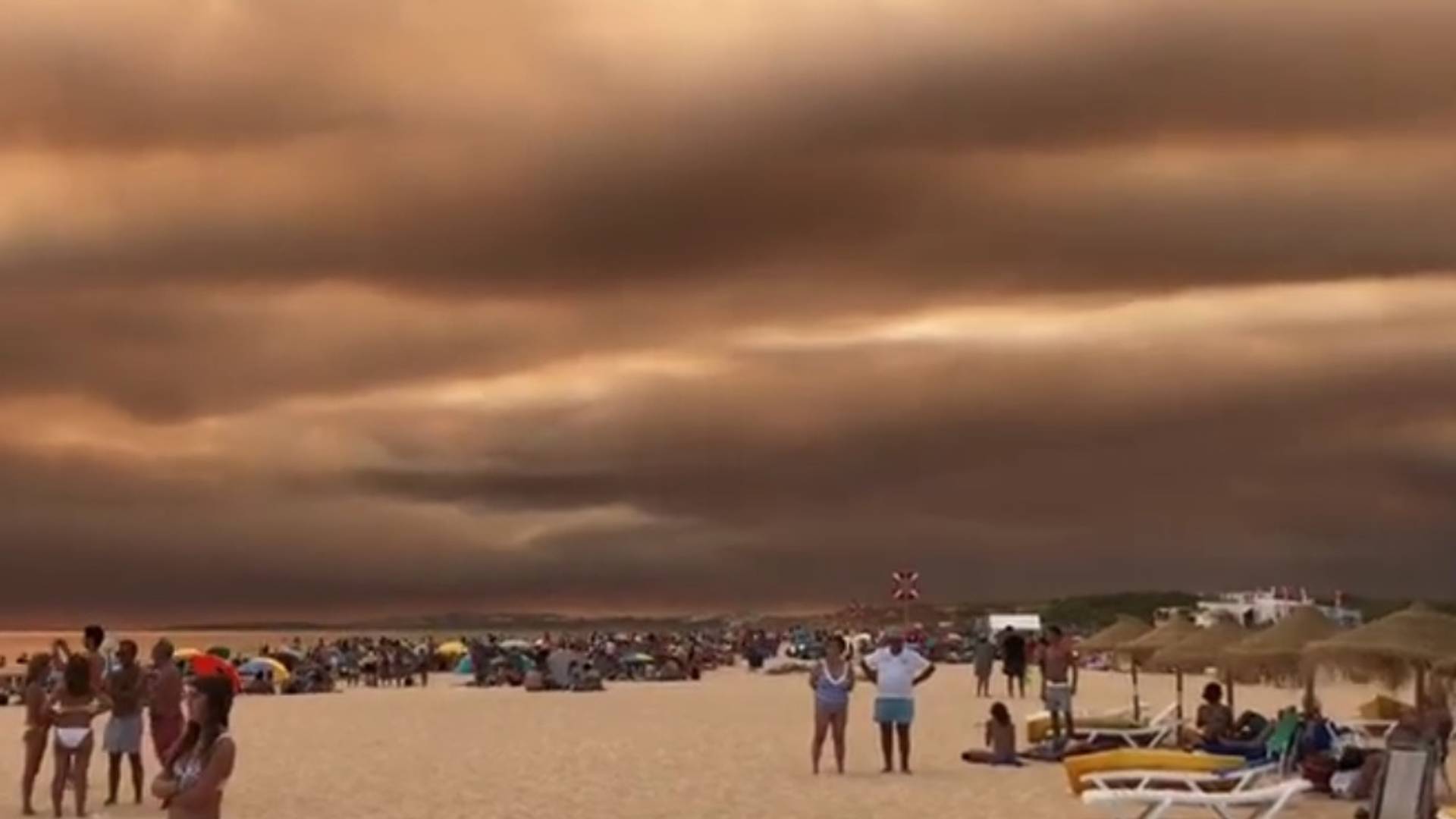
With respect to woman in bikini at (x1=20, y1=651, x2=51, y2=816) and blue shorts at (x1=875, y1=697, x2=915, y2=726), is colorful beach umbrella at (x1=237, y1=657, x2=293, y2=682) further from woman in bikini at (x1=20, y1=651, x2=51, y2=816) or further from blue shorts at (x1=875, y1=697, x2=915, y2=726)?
woman in bikini at (x1=20, y1=651, x2=51, y2=816)

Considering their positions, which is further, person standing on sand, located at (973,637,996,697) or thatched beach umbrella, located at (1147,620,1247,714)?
person standing on sand, located at (973,637,996,697)

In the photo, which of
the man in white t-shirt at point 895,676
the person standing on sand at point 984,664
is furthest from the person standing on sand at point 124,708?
the person standing on sand at point 984,664

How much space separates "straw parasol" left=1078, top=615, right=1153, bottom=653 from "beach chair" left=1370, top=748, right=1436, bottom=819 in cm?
1230

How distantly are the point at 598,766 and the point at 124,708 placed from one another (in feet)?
23.0

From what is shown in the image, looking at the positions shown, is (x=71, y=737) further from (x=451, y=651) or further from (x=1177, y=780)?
(x=451, y=651)

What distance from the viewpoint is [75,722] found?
50.9ft

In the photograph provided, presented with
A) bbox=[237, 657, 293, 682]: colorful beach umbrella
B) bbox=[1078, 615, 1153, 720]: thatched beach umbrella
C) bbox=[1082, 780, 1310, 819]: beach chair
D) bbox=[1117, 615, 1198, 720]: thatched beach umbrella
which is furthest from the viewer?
bbox=[237, 657, 293, 682]: colorful beach umbrella

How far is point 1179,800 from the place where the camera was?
533 inches

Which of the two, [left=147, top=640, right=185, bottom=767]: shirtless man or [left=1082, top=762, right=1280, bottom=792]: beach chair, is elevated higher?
[left=147, top=640, right=185, bottom=767]: shirtless man

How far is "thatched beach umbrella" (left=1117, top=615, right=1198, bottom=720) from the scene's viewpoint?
978 inches

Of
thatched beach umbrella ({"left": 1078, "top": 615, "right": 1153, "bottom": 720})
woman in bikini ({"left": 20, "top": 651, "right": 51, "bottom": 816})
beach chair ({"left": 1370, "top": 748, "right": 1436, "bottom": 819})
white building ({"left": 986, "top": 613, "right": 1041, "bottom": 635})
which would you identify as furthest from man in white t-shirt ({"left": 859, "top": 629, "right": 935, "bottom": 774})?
white building ({"left": 986, "top": 613, "right": 1041, "bottom": 635})

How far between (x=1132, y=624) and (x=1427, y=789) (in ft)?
47.9

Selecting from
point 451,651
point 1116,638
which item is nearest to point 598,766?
point 1116,638

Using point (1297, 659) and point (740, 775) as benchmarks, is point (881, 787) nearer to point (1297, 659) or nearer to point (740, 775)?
point (740, 775)
